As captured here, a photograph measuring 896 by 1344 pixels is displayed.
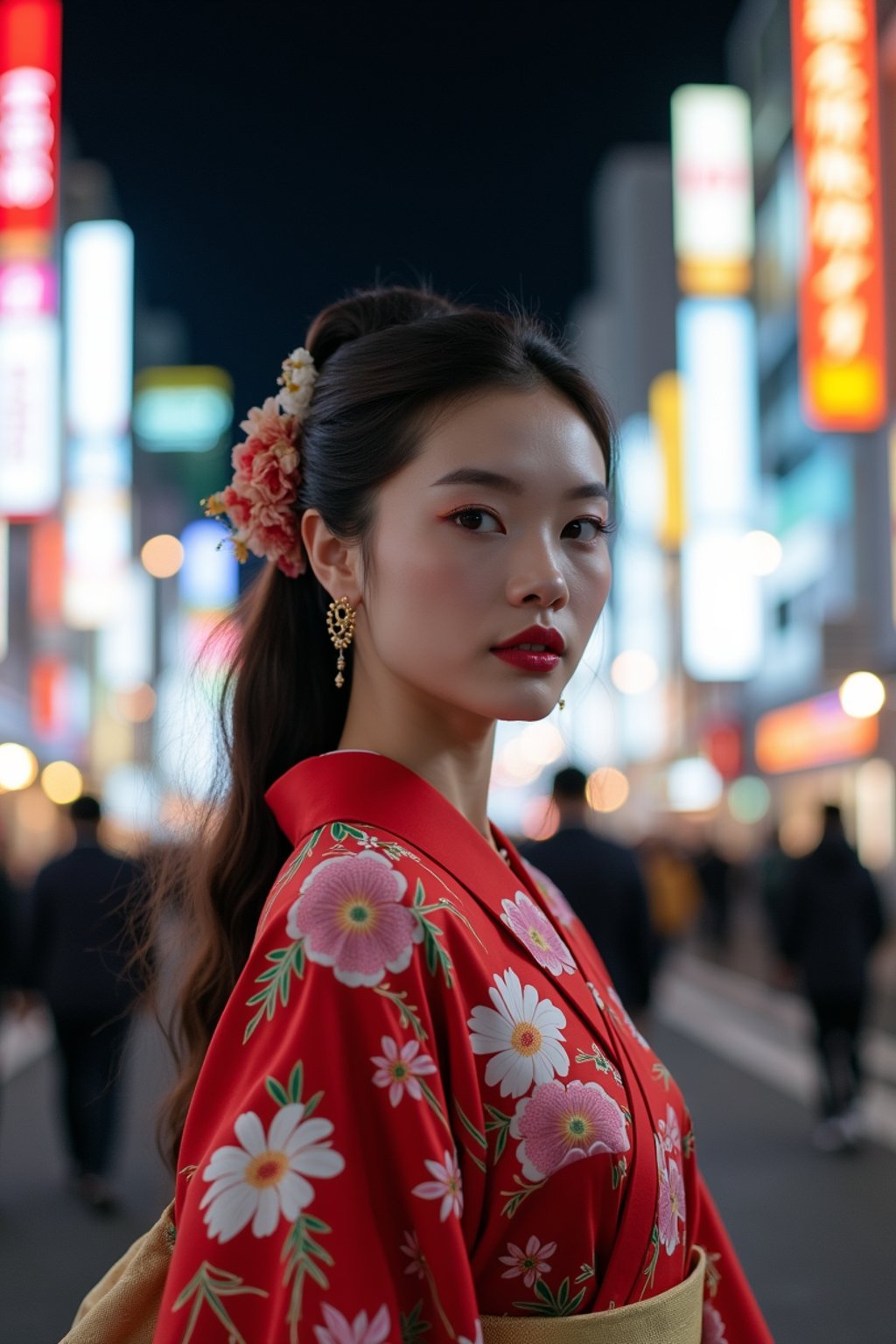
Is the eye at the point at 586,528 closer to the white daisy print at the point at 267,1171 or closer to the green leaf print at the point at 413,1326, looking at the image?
the white daisy print at the point at 267,1171

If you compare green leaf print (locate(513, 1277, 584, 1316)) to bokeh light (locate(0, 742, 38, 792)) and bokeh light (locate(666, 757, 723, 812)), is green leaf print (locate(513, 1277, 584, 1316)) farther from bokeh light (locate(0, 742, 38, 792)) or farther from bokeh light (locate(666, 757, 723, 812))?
bokeh light (locate(666, 757, 723, 812))

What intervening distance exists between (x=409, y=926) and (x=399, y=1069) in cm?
15

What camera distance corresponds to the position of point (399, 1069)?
4.65 ft

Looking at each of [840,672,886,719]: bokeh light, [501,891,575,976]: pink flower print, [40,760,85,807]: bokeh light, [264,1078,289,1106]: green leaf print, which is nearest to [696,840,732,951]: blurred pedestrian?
[840,672,886,719]: bokeh light

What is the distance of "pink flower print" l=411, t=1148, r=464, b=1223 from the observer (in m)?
1.39

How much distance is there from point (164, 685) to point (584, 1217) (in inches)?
2513

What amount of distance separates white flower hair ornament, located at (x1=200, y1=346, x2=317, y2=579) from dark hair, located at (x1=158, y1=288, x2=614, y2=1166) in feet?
0.07

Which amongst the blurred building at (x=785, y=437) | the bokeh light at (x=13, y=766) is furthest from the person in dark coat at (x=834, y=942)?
the bokeh light at (x=13, y=766)

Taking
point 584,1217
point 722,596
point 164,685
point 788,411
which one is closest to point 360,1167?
point 584,1217

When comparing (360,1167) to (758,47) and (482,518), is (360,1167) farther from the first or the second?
(758,47)

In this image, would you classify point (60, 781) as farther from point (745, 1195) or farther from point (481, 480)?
point (481, 480)

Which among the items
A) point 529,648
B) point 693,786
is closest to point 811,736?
point 693,786

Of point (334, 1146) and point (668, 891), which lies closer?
point (334, 1146)

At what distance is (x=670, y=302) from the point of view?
65062mm
